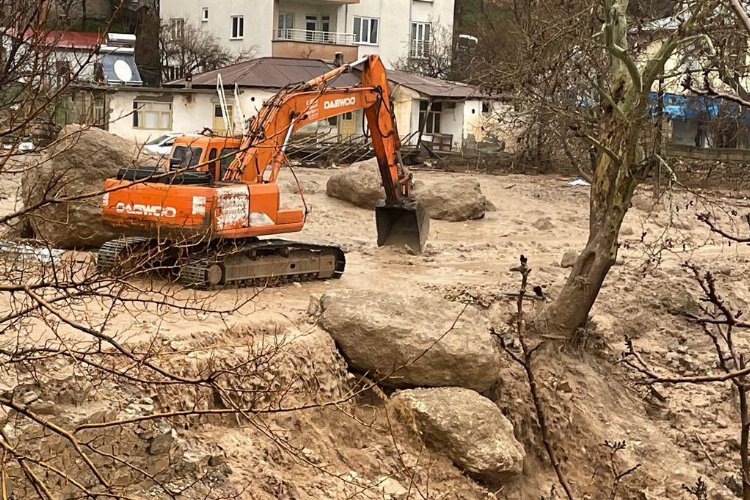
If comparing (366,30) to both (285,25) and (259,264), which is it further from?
(259,264)

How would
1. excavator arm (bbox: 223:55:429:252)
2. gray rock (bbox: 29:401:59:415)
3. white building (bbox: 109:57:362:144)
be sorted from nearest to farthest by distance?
gray rock (bbox: 29:401:59:415), excavator arm (bbox: 223:55:429:252), white building (bbox: 109:57:362:144)

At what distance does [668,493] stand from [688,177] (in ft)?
48.6

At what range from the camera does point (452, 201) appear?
842 inches

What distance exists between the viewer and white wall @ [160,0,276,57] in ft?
131

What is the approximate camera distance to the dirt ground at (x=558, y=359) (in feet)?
34.2

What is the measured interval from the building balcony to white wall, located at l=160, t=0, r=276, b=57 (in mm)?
604

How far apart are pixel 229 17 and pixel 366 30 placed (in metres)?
5.11

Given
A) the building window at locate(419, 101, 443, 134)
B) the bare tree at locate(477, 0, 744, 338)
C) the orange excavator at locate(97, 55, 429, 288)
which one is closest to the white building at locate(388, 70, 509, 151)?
the building window at locate(419, 101, 443, 134)

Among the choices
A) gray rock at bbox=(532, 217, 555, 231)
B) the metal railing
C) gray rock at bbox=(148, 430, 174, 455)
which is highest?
the metal railing

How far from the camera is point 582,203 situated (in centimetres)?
2428

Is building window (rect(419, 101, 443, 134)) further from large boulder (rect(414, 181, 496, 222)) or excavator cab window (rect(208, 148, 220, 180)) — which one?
excavator cab window (rect(208, 148, 220, 180))

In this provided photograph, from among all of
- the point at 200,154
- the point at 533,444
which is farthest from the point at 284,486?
the point at 200,154

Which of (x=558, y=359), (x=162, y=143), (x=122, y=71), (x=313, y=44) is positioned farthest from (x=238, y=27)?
(x=558, y=359)

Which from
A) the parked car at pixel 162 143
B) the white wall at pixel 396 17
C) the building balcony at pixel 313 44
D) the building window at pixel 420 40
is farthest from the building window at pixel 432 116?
the parked car at pixel 162 143
